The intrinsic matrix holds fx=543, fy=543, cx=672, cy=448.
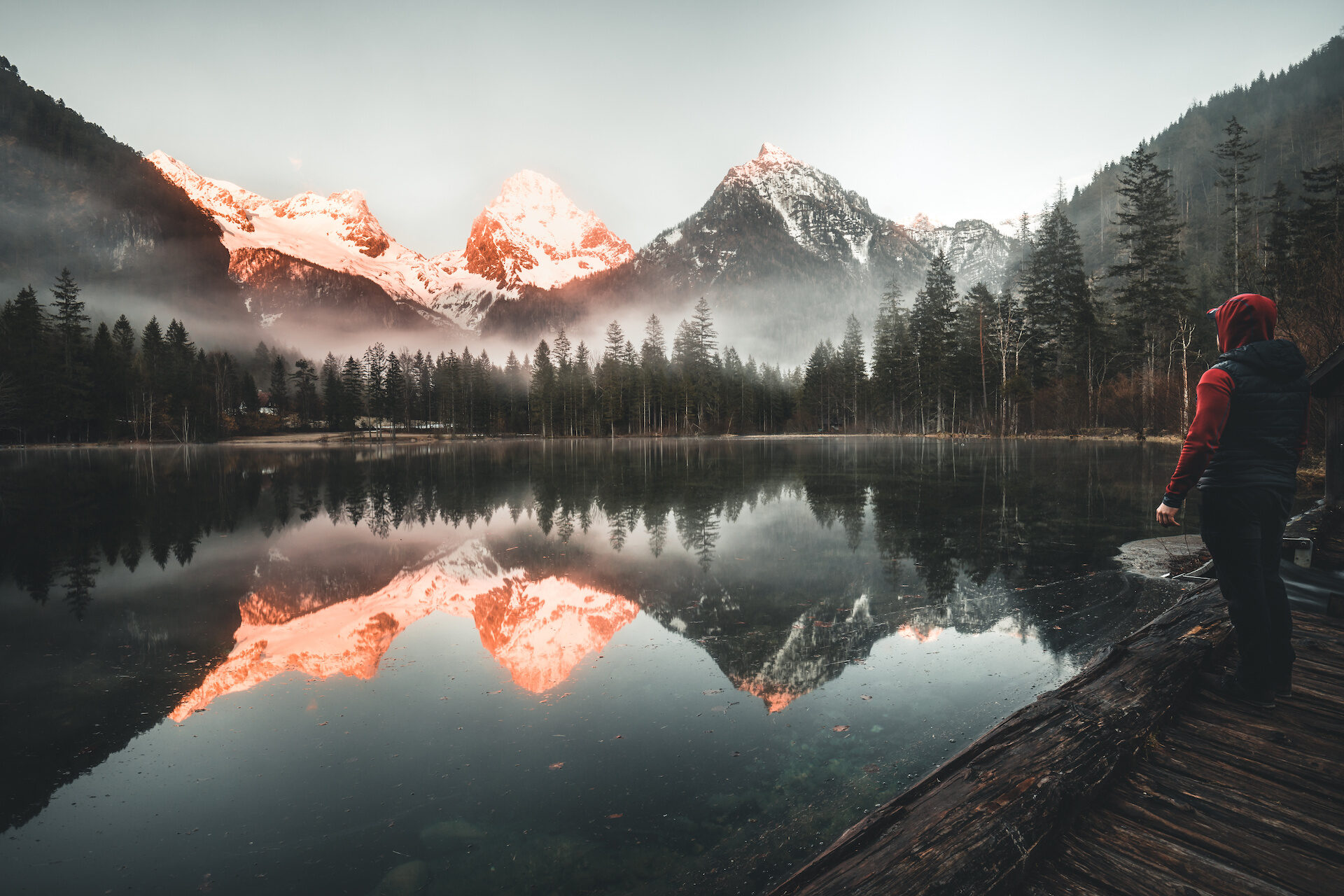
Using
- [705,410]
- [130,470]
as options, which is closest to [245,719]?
[130,470]

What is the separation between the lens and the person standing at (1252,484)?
3.77m

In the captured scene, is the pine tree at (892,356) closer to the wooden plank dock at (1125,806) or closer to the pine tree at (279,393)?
the wooden plank dock at (1125,806)

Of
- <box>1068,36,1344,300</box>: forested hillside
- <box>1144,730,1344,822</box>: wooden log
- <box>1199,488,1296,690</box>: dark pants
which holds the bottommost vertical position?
<box>1144,730,1344,822</box>: wooden log

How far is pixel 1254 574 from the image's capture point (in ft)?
12.4

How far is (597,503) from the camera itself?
57.3 feet

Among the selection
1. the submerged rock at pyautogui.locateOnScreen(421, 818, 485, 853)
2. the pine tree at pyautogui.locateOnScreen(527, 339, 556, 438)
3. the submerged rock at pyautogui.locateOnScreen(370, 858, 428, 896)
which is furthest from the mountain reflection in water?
the pine tree at pyautogui.locateOnScreen(527, 339, 556, 438)

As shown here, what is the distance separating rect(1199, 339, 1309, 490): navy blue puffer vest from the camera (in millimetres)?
3762

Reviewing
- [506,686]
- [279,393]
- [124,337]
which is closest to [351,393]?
[279,393]

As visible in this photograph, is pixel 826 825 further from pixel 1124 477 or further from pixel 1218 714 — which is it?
pixel 1124 477

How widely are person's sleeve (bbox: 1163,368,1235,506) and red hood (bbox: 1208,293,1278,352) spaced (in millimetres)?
422

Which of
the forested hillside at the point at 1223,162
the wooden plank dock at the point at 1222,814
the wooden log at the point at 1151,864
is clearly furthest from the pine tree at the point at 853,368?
the wooden log at the point at 1151,864

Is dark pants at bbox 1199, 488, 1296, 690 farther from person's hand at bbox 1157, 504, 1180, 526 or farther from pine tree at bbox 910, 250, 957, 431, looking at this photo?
pine tree at bbox 910, 250, 957, 431

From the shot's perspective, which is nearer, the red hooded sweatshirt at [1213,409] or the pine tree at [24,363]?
the red hooded sweatshirt at [1213,409]

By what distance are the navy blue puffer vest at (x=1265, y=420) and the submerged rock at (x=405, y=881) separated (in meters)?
5.72
